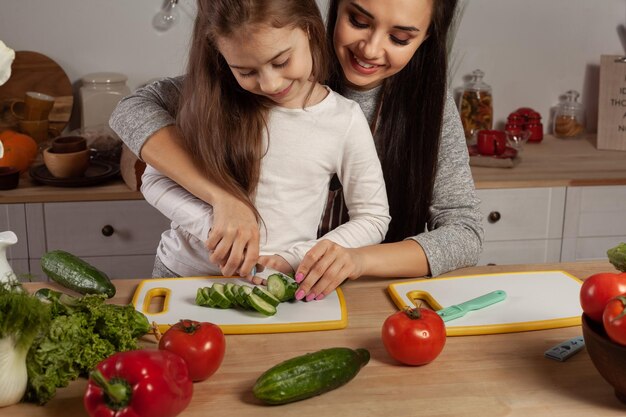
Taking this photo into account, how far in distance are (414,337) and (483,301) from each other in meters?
0.27

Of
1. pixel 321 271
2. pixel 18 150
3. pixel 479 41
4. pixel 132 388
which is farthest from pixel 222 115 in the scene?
pixel 479 41

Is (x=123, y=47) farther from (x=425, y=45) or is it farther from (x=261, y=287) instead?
(x=261, y=287)

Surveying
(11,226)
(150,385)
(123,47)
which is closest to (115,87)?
(123,47)

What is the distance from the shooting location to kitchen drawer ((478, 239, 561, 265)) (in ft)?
9.20

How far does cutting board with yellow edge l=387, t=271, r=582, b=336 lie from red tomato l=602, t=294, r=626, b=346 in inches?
11.9

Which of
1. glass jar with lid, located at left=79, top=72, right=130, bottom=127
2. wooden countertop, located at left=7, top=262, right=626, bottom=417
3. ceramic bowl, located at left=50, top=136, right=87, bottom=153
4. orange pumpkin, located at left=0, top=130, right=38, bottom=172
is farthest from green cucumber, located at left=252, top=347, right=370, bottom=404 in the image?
glass jar with lid, located at left=79, top=72, right=130, bottom=127

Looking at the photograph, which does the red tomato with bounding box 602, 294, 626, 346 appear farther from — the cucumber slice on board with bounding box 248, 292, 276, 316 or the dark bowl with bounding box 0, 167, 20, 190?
the dark bowl with bounding box 0, 167, 20, 190

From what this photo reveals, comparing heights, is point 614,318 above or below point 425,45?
below

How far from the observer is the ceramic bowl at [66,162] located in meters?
2.60

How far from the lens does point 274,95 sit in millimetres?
1507

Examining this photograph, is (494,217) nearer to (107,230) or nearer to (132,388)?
(107,230)

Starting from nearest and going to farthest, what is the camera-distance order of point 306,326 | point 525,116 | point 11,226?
point 306,326 → point 11,226 → point 525,116

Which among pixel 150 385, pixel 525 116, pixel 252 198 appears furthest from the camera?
pixel 525 116

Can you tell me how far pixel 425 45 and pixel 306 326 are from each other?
743mm
